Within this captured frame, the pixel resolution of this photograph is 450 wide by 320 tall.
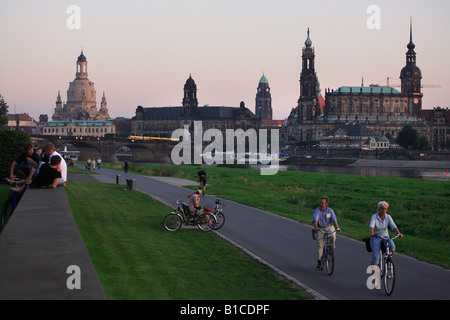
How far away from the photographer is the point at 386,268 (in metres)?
13.3

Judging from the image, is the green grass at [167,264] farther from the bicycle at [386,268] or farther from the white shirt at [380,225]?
the white shirt at [380,225]

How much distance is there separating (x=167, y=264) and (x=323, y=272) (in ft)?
13.3

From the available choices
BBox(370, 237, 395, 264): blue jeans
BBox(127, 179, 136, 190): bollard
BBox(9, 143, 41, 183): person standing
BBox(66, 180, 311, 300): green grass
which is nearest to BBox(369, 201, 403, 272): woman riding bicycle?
BBox(370, 237, 395, 264): blue jeans

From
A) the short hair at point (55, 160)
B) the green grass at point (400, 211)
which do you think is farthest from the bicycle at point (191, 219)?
the short hair at point (55, 160)

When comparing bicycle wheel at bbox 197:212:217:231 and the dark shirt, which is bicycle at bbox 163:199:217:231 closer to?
bicycle wheel at bbox 197:212:217:231

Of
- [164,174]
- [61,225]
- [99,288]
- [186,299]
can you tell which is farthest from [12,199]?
[164,174]

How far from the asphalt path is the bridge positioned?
12570 cm

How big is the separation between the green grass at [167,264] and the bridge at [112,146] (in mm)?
125913

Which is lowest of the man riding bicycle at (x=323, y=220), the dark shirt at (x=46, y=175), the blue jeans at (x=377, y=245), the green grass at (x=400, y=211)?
the green grass at (x=400, y=211)

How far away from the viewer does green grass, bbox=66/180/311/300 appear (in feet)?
41.9

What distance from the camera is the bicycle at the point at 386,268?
13.0 metres

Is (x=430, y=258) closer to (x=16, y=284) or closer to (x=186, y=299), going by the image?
(x=186, y=299)

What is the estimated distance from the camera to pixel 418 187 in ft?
184

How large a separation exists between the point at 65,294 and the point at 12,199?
1133cm
